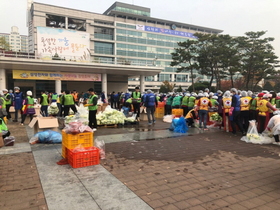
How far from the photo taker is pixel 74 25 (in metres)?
52.0

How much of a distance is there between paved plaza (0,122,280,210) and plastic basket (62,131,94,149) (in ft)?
1.62

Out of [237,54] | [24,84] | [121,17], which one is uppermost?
[121,17]

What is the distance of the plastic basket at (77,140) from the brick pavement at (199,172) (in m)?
0.64

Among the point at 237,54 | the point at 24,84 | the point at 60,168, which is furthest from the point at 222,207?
the point at 24,84

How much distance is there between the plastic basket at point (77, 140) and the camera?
4.74 meters

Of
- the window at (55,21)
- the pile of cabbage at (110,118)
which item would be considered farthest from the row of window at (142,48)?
the pile of cabbage at (110,118)

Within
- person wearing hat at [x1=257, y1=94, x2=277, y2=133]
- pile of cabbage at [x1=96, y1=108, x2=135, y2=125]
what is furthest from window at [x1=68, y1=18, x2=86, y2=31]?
person wearing hat at [x1=257, y1=94, x2=277, y2=133]

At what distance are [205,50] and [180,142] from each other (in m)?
26.9

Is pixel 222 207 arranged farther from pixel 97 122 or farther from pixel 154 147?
pixel 97 122

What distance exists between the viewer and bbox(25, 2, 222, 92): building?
161 ft

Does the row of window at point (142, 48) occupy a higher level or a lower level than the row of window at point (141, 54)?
higher

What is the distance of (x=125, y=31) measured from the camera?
62938 mm

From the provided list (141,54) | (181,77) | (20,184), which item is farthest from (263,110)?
(181,77)

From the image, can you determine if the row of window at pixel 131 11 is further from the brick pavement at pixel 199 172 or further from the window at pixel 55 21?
the brick pavement at pixel 199 172
